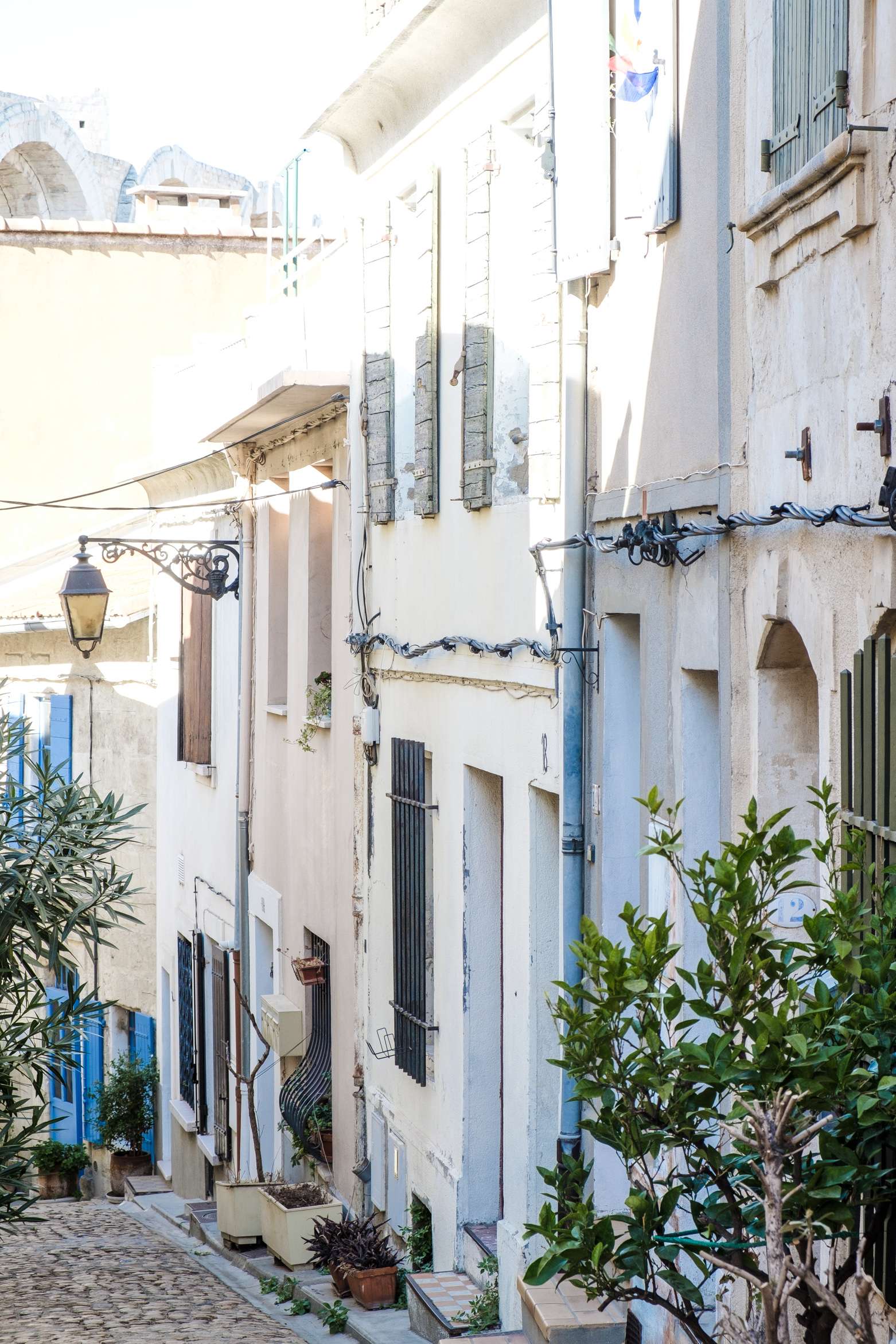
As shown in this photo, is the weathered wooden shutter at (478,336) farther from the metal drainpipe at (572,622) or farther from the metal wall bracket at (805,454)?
the metal wall bracket at (805,454)

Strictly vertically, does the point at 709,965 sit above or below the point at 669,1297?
above

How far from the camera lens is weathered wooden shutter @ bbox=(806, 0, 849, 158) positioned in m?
4.91

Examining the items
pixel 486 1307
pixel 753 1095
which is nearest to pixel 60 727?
pixel 486 1307

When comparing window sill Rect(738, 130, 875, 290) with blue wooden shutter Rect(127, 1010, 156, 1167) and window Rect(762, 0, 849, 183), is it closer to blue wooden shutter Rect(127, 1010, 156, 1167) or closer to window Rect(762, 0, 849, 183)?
window Rect(762, 0, 849, 183)

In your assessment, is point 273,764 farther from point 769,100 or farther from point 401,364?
point 769,100

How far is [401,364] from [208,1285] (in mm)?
6319

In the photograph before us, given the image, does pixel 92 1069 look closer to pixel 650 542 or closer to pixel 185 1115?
pixel 185 1115

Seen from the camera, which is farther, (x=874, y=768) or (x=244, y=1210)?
(x=244, y=1210)

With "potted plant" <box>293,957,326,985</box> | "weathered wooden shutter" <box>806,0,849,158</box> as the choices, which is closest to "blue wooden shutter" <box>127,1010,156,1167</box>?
"potted plant" <box>293,957,326,985</box>

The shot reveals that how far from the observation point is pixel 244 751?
15.6 meters

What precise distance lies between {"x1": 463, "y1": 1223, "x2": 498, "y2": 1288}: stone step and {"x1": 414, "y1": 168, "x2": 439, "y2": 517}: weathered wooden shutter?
4.00 metres

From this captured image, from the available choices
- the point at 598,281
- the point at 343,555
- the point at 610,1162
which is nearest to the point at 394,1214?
the point at 610,1162

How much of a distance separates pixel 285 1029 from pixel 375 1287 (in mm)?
2861

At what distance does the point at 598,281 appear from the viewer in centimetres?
814
